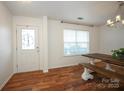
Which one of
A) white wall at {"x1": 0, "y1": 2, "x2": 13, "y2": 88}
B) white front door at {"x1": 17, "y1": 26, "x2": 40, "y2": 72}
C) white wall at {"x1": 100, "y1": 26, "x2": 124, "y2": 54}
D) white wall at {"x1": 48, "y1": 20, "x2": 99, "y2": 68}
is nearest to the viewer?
white wall at {"x1": 0, "y1": 2, "x2": 13, "y2": 88}

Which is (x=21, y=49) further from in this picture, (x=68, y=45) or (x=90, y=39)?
(x=90, y=39)

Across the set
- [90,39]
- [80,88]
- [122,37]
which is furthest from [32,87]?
[122,37]

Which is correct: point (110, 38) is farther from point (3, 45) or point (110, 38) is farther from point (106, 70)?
point (3, 45)

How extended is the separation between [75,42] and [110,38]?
2.17m

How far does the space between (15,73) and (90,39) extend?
178 inches

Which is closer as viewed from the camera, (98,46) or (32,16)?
(32,16)

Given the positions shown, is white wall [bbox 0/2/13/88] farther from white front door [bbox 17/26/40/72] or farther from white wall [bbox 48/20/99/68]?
white wall [bbox 48/20/99/68]

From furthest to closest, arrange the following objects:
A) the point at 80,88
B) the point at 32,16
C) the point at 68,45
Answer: the point at 68,45
the point at 32,16
the point at 80,88

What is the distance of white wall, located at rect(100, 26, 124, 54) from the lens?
5.12 m

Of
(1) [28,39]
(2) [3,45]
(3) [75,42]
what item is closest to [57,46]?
(3) [75,42]

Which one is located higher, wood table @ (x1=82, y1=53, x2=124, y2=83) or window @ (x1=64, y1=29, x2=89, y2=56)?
window @ (x1=64, y1=29, x2=89, y2=56)

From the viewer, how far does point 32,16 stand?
4172mm

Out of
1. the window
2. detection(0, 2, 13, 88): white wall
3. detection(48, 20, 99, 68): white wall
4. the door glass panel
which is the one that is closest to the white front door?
the door glass panel

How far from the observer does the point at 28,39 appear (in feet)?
13.7
